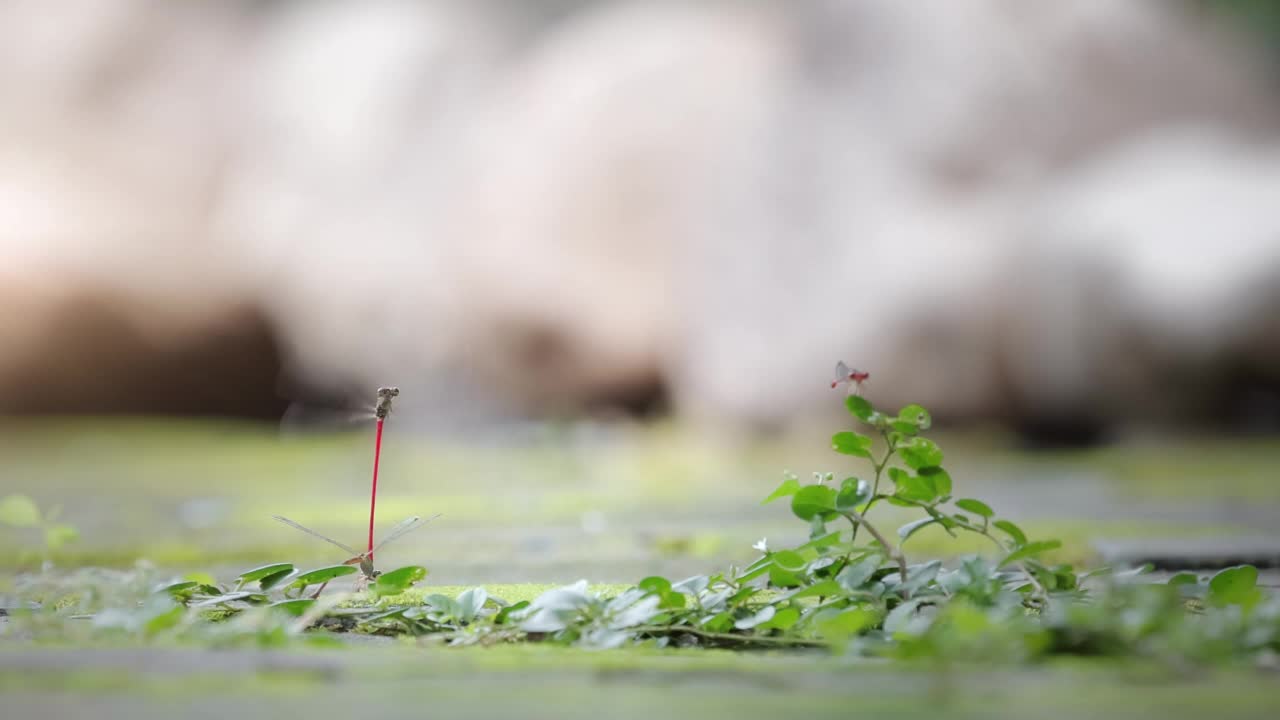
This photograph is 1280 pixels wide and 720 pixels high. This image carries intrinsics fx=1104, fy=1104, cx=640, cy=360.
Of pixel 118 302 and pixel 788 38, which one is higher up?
pixel 788 38

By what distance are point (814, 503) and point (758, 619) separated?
11cm

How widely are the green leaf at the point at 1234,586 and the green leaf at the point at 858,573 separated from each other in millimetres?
220

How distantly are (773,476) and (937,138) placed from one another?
2.05m

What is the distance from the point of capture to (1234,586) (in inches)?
29.0

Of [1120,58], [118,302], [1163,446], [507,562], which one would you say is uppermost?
[1120,58]

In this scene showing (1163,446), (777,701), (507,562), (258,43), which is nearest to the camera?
(777,701)

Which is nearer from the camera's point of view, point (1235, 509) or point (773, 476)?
point (1235, 509)

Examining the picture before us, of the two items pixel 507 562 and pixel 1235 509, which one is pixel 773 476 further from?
pixel 507 562

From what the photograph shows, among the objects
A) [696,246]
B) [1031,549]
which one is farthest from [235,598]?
[696,246]

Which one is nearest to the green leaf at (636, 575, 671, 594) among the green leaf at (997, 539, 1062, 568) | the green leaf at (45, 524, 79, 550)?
the green leaf at (997, 539, 1062, 568)

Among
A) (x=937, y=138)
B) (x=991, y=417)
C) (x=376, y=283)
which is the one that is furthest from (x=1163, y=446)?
(x=376, y=283)

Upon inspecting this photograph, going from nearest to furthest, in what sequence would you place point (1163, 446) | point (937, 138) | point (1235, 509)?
1. point (1235, 509)
2. point (1163, 446)
3. point (937, 138)

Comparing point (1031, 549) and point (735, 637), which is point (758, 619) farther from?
point (1031, 549)

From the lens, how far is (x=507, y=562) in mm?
1335
